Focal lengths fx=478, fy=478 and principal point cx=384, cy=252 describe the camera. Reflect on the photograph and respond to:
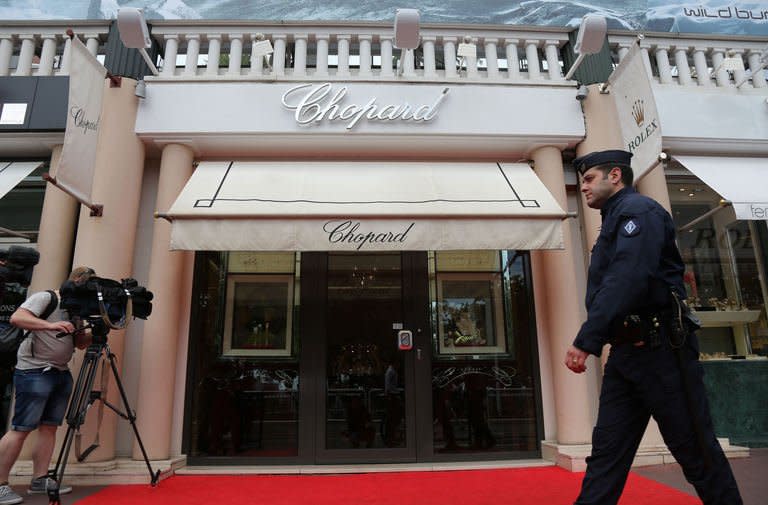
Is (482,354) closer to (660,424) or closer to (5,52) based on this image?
(660,424)

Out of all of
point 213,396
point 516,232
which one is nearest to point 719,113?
point 516,232

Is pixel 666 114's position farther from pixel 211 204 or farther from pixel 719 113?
pixel 211 204

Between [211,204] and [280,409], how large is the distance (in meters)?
2.26

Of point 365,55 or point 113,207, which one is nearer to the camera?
point 113,207

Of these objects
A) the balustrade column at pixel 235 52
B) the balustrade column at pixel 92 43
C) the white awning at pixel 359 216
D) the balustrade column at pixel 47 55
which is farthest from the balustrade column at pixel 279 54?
the balustrade column at pixel 47 55

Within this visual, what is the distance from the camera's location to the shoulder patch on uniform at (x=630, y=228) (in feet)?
7.50

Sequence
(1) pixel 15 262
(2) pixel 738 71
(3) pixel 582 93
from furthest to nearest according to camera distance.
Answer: (2) pixel 738 71 < (3) pixel 582 93 < (1) pixel 15 262

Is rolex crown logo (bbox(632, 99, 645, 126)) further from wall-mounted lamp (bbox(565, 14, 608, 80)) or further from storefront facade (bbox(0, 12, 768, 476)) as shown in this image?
wall-mounted lamp (bbox(565, 14, 608, 80))

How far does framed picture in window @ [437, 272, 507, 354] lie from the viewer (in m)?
5.36

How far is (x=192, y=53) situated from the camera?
18.5 feet

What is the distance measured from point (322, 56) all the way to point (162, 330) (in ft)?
11.7

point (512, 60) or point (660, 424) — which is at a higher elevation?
point (512, 60)

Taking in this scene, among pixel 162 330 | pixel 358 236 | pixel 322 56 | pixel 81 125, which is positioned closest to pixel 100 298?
pixel 162 330

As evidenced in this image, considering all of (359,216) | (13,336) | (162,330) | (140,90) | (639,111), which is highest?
(140,90)
